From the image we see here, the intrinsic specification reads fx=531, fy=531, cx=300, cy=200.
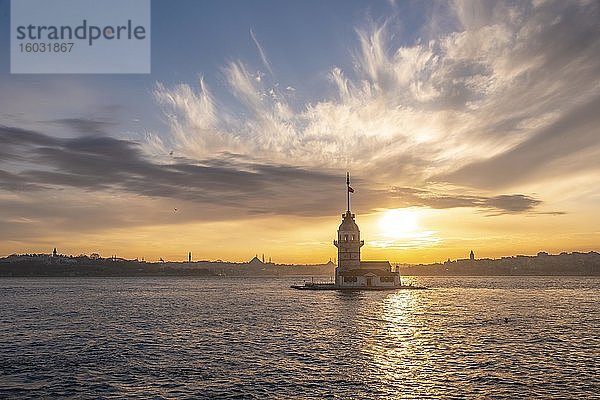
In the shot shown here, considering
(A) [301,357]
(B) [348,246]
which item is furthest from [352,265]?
(A) [301,357]

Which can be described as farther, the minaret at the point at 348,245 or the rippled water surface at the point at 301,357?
the minaret at the point at 348,245

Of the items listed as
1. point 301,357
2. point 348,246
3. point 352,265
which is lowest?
point 301,357

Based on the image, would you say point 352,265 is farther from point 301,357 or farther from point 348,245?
point 301,357

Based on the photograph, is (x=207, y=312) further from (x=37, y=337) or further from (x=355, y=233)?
(x=355, y=233)

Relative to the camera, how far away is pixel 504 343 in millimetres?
53562

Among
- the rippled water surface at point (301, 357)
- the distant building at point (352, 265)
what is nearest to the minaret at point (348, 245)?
the distant building at point (352, 265)

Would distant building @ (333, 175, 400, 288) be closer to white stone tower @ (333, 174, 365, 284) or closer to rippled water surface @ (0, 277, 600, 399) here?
white stone tower @ (333, 174, 365, 284)

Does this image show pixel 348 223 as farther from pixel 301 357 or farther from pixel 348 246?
pixel 301 357

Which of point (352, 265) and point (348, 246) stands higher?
point (348, 246)

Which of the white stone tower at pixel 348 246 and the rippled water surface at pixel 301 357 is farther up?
the white stone tower at pixel 348 246

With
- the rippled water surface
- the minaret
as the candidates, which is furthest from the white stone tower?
the rippled water surface

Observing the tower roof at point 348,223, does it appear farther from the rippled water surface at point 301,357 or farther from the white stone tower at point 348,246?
the rippled water surface at point 301,357

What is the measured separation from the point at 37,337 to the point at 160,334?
13191 mm

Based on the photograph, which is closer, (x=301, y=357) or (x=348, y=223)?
(x=301, y=357)
